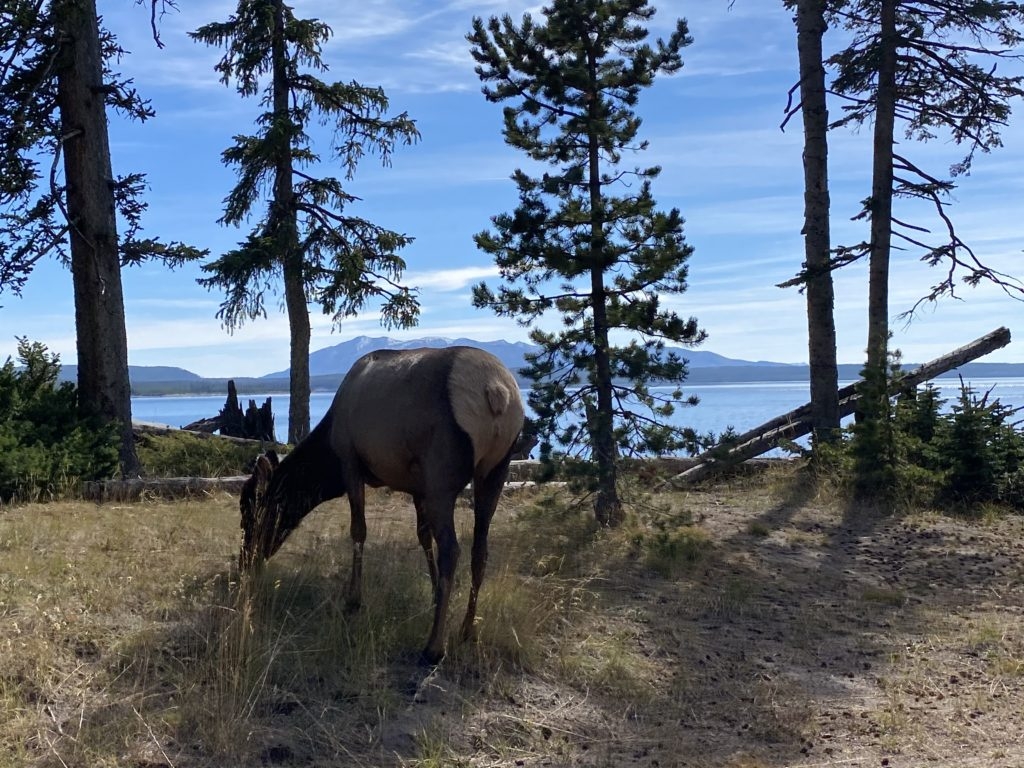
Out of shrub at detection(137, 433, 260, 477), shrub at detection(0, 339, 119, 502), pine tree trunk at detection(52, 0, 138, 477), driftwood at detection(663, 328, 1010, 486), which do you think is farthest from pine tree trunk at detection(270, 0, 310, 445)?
driftwood at detection(663, 328, 1010, 486)

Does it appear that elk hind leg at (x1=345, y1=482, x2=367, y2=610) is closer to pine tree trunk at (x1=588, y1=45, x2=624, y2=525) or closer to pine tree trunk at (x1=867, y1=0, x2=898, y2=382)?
pine tree trunk at (x1=588, y1=45, x2=624, y2=525)

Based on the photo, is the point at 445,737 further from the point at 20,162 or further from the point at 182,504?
the point at 20,162

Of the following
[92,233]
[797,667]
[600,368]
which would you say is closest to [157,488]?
[92,233]

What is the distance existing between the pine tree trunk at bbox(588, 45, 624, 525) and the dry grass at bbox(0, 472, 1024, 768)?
33.8 inches

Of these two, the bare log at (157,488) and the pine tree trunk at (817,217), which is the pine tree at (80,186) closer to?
the bare log at (157,488)

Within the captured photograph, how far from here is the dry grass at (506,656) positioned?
5738 millimetres

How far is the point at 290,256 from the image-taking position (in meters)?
20.7

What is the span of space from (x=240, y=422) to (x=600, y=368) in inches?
577

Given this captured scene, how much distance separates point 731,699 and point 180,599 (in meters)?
4.43

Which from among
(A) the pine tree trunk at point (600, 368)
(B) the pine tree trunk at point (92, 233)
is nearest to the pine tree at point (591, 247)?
(A) the pine tree trunk at point (600, 368)

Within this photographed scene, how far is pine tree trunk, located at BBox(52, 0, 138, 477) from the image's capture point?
1515 centimetres

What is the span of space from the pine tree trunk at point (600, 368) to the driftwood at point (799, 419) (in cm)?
423

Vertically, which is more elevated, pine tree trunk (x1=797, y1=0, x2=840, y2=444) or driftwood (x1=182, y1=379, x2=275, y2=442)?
pine tree trunk (x1=797, y1=0, x2=840, y2=444)

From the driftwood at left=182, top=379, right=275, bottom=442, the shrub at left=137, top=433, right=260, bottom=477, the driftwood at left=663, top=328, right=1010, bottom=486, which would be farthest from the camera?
the driftwood at left=182, top=379, right=275, bottom=442
